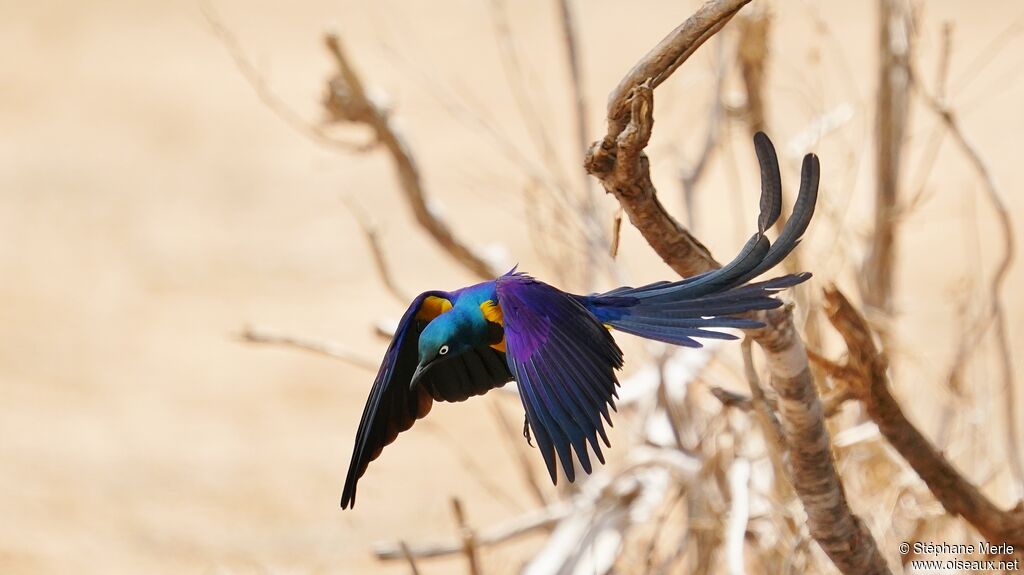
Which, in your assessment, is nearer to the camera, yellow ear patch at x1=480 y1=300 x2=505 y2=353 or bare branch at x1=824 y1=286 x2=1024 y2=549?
yellow ear patch at x1=480 y1=300 x2=505 y2=353

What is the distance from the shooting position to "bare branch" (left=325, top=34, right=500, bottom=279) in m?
3.19

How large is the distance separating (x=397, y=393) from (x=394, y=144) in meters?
1.49

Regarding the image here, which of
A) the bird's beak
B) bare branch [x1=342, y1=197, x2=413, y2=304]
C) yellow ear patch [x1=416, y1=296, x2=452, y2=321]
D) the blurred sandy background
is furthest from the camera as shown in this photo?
the blurred sandy background

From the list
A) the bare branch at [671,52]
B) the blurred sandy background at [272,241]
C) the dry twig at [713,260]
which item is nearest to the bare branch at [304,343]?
the blurred sandy background at [272,241]

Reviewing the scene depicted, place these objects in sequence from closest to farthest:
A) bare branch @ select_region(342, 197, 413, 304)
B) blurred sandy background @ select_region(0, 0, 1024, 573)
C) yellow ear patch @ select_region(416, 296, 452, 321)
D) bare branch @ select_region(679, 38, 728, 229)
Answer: yellow ear patch @ select_region(416, 296, 452, 321), bare branch @ select_region(342, 197, 413, 304), bare branch @ select_region(679, 38, 728, 229), blurred sandy background @ select_region(0, 0, 1024, 573)

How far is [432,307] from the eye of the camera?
6.16 feet

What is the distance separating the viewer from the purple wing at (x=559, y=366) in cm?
151

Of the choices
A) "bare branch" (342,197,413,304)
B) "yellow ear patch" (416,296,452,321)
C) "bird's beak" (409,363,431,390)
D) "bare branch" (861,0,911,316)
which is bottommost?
"bird's beak" (409,363,431,390)

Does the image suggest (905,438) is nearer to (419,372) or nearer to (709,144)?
(419,372)

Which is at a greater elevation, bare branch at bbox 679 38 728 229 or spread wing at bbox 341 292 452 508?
bare branch at bbox 679 38 728 229

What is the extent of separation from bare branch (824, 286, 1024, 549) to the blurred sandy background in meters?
0.81

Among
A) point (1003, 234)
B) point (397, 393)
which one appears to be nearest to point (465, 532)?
point (397, 393)

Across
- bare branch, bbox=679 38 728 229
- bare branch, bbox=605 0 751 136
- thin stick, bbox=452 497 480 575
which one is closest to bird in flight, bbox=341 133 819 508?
bare branch, bbox=605 0 751 136

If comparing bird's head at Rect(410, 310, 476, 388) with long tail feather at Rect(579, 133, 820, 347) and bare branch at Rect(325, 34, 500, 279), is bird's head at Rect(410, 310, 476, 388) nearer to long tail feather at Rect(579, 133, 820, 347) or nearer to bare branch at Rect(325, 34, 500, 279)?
long tail feather at Rect(579, 133, 820, 347)
